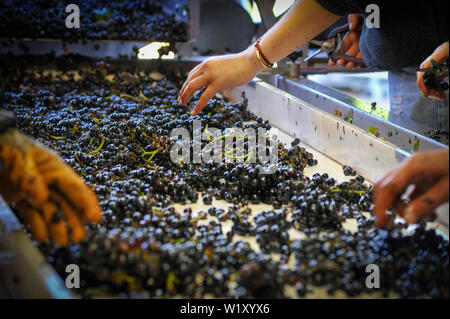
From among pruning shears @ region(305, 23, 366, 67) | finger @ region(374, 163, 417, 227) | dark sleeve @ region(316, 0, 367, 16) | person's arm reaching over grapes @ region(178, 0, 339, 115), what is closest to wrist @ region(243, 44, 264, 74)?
person's arm reaching over grapes @ region(178, 0, 339, 115)

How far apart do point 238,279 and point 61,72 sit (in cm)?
257

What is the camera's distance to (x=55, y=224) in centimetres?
107

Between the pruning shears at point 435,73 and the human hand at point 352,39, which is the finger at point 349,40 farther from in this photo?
the pruning shears at point 435,73

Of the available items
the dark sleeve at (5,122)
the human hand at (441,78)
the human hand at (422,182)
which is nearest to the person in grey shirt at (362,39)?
the human hand at (441,78)

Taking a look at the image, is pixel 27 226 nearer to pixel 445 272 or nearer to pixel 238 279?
pixel 238 279

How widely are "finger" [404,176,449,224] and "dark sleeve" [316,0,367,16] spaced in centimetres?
82

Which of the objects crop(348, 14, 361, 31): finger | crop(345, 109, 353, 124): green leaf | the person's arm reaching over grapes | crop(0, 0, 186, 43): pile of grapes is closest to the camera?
the person's arm reaching over grapes

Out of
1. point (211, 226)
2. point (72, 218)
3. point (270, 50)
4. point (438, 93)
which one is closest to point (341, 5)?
point (270, 50)

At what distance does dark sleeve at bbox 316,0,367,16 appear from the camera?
1615 millimetres

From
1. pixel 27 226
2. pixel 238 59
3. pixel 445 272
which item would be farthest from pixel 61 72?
pixel 445 272

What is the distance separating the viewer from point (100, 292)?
41.7 inches

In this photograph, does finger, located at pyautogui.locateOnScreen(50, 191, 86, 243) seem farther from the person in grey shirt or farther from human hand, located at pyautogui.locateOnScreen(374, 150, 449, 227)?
the person in grey shirt

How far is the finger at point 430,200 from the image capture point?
3.48ft

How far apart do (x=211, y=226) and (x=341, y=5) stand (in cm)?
93
